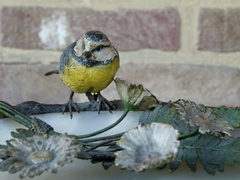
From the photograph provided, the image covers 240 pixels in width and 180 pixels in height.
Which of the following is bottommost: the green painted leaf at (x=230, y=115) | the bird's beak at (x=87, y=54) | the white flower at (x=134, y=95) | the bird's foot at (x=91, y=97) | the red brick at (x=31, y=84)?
the red brick at (x=31, y=84)

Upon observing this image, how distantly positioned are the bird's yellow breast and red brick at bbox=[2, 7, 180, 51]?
1.68ft

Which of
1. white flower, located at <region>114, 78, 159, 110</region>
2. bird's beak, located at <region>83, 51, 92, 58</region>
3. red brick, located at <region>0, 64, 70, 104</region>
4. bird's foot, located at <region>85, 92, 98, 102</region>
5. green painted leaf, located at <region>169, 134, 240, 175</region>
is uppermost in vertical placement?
bird's beak, located at <region>83, 51, 92, 58</region>

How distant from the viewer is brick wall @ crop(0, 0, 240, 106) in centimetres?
101

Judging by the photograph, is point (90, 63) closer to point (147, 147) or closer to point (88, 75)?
point (88, 75)

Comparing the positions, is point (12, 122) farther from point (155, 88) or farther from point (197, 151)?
point (155, 88)

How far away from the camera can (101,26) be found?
1035mm

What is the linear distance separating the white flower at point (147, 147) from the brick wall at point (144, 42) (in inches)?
26.3

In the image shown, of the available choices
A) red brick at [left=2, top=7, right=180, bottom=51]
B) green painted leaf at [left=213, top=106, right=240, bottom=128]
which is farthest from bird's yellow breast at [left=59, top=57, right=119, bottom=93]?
red brick at [left=2, top=7, right=180, bottom=51]

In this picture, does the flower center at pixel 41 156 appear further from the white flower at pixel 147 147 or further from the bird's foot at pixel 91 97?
the bird's foot at pixel 91 97

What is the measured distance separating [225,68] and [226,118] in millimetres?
581

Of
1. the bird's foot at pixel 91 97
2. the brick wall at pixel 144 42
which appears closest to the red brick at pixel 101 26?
the brick wall at pixel 144 42

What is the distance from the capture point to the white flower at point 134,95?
44 centimetres

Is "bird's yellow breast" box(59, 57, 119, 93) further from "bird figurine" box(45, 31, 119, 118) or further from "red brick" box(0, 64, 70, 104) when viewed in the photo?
"red brick" box(0, 64, 70, 104)

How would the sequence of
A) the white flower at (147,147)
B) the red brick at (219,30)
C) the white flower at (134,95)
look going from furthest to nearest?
the red brick at (219,30) → the white flower at (134,95) → the white flower at (147,147)
